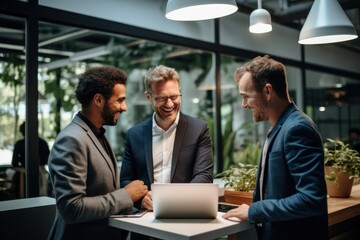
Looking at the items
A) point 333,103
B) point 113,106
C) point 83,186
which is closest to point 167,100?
point 113,106

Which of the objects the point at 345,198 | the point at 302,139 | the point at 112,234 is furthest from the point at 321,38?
the point at 112,234

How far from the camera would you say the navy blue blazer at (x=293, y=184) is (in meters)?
1.55

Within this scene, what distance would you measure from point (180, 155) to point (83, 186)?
2.34ft

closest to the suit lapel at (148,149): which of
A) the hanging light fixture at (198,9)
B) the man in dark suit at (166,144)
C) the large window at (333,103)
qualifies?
the man in dark suit at (166,144)

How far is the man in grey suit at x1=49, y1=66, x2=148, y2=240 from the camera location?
1660 mm

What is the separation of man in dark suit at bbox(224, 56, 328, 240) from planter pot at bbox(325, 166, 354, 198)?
36.7 inches

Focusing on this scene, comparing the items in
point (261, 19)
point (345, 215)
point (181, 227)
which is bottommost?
point (345, 215)

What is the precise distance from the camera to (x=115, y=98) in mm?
1935

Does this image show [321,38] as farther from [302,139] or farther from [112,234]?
[112,234]

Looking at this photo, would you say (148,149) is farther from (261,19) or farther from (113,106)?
(261,19)

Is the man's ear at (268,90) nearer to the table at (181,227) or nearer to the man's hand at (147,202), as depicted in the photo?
the table at (181,227)

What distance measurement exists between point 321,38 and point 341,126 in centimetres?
598

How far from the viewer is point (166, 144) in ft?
7.68

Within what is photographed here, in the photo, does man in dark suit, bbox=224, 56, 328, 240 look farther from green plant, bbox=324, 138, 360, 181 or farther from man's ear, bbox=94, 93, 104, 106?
green plant, bbox=324, 138, 360, 181
